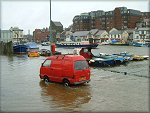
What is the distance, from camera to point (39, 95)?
51.9 ft

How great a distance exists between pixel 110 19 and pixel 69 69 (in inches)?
6147

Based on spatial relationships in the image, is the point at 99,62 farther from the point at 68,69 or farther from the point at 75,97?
the point at 75,97

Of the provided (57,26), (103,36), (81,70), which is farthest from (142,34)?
(81,70)

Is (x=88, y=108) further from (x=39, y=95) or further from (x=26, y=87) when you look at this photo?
(x=26, y=87)

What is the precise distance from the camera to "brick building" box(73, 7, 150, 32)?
162 m

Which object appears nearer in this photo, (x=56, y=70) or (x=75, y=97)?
(x=75, y=97)

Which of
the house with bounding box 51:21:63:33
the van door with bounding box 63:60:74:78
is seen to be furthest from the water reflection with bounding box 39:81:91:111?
the house with bounding box 51:21:63:33

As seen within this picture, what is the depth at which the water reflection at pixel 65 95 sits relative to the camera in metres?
13.6

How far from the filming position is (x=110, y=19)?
561 feet

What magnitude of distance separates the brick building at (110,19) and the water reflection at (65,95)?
145m

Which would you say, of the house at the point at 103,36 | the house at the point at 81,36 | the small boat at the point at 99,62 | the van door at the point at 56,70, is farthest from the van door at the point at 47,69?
the house at the point at 103,36

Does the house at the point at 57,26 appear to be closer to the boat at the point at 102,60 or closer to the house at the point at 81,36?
the house at the point at 81,36

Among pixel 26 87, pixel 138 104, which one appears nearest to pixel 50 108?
pixel 138 104

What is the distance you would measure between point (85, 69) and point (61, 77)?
168 cm
